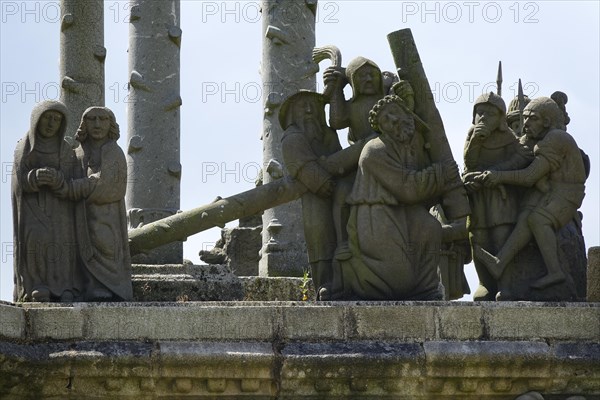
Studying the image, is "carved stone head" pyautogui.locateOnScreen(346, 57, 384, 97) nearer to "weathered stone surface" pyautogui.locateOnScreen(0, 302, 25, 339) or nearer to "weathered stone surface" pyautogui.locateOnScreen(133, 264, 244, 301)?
"weathered stone surface" pyautogui.locateOnScreen(133, 264, 244, 301)

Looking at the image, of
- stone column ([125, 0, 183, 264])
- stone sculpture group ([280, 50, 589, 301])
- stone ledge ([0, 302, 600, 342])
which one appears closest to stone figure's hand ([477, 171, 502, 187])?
stone sculpture group ([280, 50, 589, 301])

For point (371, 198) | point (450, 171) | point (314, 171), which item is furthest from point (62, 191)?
point (450, 171)

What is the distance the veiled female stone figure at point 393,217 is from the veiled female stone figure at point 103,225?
226 cm

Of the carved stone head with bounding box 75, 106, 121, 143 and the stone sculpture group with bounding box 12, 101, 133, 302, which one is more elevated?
the carved stone head with bounding box 75, 106, 121, 143

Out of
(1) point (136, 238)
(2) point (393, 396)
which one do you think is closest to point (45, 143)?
(1) point (136, 238)

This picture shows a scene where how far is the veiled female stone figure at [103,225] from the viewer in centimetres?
2997

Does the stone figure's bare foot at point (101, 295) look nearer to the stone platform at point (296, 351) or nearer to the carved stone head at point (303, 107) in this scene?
the stone platform at point (296, 351)

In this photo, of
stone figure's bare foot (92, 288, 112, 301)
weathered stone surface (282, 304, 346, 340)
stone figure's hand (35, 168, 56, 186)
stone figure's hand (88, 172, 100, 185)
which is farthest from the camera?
stone figure's hand (88, 172, 100, 185)

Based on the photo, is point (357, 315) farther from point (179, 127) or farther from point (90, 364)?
point (179, 127)

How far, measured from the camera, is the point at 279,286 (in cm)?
3350

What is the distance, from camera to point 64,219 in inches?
1182

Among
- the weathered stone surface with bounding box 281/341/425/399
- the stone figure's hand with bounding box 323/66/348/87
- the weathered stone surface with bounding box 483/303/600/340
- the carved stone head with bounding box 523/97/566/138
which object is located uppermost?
the stone figure's hand with bounding box 323/66/348/87

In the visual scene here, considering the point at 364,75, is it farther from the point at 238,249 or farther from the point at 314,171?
the point at 238,249

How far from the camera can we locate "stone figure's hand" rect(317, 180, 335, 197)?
99.8 feet
